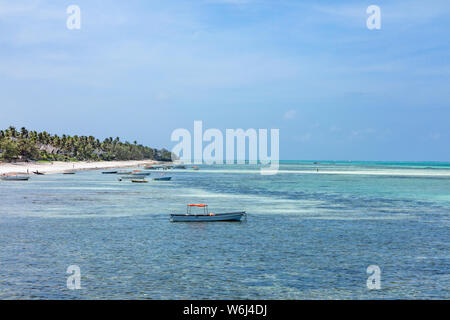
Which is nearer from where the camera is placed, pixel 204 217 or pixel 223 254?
pixel 223 254

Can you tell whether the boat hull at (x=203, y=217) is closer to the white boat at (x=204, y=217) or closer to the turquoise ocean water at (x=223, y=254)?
the white boat at (x=204, y=217)

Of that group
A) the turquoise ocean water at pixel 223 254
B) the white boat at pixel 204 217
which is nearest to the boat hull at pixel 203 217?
the white boat at pixel 204 217

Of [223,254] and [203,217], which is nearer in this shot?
[223,254]

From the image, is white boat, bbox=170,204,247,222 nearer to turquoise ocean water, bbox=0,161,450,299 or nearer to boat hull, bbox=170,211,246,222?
boat hull, bbox=170,211,246,222

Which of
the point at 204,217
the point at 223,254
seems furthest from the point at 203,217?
the point at 223,254

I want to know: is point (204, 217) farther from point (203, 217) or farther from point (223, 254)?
point (223, 254)

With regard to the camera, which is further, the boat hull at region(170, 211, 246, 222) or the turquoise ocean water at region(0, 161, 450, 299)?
the boat hull at region(170, 211, 246, 222)

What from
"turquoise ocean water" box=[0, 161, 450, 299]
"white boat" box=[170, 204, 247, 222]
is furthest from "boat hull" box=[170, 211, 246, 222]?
"turquoise ocean water" box=[0, 161, 450, 299]

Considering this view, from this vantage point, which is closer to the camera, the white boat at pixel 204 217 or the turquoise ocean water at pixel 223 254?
the turquoise ocean water at pixel 223 254

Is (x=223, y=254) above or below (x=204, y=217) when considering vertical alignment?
below

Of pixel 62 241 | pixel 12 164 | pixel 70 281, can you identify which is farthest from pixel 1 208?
pixel 12 164

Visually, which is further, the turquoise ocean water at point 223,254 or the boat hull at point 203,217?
the boat hull at point 203,217

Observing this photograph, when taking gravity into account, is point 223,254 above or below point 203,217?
below
